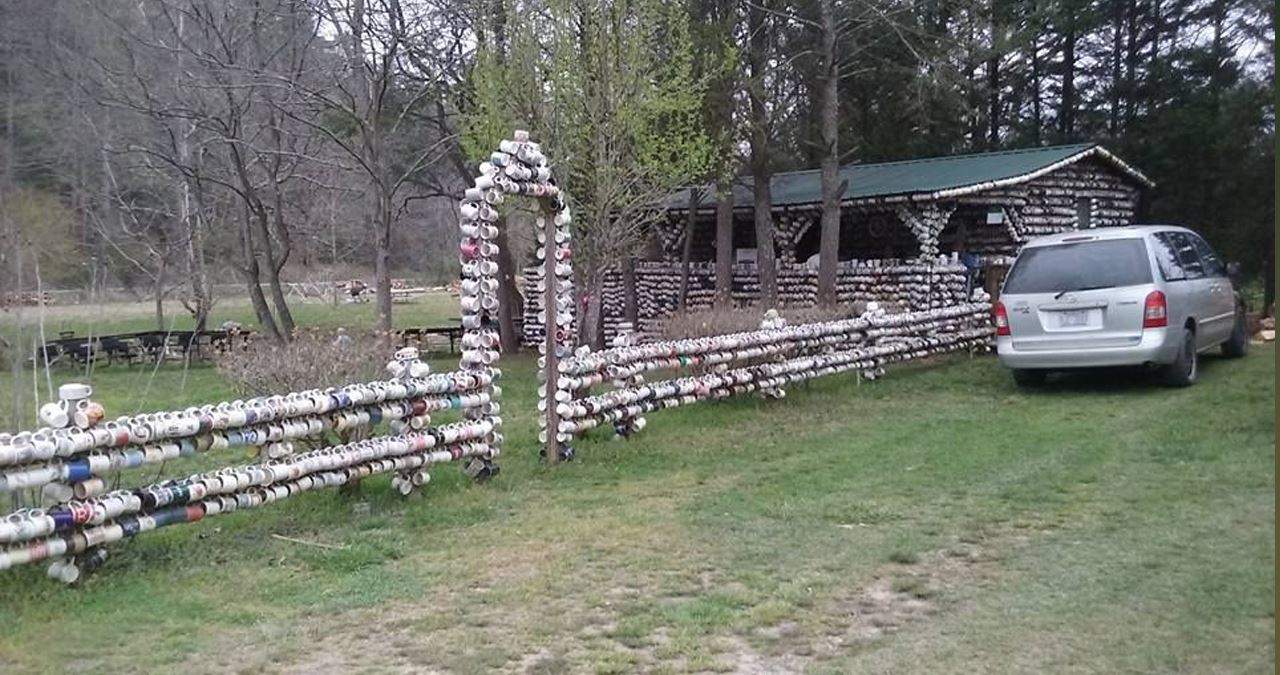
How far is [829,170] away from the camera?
16906 mm

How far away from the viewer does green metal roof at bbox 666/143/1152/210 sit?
1645 cm

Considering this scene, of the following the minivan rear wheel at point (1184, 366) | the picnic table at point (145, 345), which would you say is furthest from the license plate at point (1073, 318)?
the picnic table at point (145, 345)

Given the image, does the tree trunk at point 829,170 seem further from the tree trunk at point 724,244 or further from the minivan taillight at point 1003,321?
the minivan taillight at point 1003,321

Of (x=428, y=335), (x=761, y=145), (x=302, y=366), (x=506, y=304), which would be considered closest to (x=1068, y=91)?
(x=761, y=145)

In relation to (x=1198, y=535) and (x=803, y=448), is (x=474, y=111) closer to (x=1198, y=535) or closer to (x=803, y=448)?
(x=803, y=448)

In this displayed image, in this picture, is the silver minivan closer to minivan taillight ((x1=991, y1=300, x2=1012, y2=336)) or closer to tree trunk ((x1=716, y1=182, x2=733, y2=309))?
minivan taillight ((x1=991, y1=300, x2=1012, y2=336))

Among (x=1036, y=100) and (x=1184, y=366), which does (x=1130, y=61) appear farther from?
(x=1184, y=366)

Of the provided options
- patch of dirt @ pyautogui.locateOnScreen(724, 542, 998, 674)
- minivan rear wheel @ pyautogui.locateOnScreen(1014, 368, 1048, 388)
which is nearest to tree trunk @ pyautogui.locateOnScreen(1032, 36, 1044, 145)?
minivan rear wheel @ pyautogui.locateOnScreen(1014, 368, 1048, 388)

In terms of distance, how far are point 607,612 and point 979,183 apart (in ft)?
43.0

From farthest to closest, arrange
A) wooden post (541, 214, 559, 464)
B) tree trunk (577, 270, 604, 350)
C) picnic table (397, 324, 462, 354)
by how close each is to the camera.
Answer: picnic table (397, 324, 462, 354)
tree trunk (577, 270, 604, 350)
wooden post (541, 214, 559, 464)

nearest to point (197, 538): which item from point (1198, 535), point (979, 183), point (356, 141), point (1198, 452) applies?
point (1198, 535)

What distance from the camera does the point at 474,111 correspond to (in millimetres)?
15016

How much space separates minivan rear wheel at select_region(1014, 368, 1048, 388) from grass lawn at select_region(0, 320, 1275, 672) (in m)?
2.41

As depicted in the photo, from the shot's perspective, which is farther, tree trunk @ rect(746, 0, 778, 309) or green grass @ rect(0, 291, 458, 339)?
green grass @ rect(0, 291, 458, 339)
